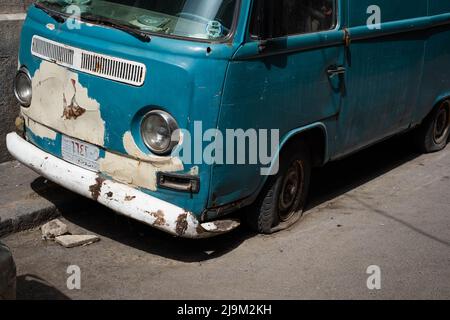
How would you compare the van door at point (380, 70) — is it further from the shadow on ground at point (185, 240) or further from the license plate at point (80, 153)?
the license plate at point (80, 153)

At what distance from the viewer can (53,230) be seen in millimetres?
5402

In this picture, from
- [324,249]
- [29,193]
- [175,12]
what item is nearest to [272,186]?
[324,249]

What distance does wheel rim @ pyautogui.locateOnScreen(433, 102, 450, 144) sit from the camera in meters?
7.79

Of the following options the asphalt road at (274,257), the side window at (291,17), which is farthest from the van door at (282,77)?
the asphalt road at (274,257)

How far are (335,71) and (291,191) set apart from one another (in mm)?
956

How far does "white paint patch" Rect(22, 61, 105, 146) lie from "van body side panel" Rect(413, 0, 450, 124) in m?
3.30

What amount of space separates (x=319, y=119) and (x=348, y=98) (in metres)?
0.43

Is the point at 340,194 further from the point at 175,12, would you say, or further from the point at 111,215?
the point at 175,12

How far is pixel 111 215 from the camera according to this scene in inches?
230

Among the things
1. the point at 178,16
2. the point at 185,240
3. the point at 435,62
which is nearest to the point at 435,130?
the point at 435,62

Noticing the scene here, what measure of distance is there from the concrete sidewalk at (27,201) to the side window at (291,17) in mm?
2057

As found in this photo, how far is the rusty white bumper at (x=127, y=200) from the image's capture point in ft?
15.3

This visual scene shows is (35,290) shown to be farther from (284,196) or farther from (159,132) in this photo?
(284,196)
